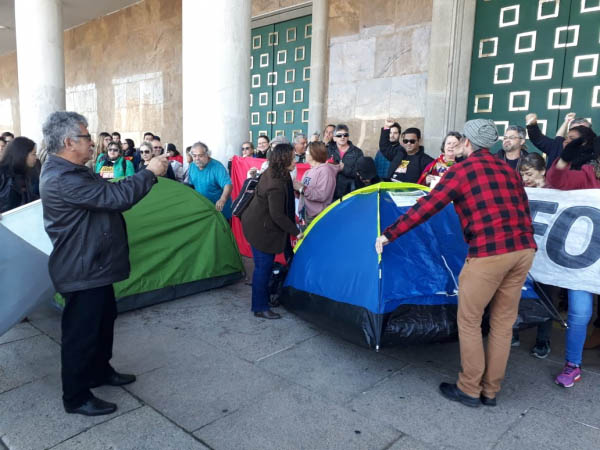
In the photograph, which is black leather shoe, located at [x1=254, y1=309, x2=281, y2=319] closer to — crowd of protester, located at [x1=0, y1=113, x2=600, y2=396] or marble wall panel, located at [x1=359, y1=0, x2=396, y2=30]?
crowd of protester, located at [x1=0, y1=113, x2=600, y2=396]

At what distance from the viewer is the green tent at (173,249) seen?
4.47m

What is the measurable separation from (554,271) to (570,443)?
138cm

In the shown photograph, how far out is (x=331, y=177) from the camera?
498cm

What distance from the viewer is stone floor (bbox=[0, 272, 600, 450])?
2588 mm

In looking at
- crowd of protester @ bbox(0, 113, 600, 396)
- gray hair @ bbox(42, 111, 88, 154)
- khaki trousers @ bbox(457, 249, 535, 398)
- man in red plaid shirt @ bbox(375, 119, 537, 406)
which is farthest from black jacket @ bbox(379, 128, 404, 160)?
gray hair @ bbox(42, 111, 88, 154)

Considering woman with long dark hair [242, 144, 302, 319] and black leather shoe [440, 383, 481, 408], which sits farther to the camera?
woman with long dark hair [242, 144, 302, 319]

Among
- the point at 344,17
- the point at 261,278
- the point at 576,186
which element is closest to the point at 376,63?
the point at 344,17

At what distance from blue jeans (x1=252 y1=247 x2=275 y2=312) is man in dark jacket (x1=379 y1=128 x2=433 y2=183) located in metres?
2.29

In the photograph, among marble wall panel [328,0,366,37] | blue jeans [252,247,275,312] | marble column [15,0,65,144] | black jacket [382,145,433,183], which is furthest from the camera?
marble column [15,0,65,144]

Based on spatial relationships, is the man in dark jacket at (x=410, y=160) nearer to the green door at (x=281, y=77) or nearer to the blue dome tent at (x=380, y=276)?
the blue dome tent at (x=380, y=276)

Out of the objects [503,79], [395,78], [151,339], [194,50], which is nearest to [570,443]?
[151,339]

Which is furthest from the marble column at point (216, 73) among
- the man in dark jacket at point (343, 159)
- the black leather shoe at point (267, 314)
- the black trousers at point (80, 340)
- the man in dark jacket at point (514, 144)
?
the black trousers at point (80, 340)

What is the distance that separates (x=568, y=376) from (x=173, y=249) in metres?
3.64

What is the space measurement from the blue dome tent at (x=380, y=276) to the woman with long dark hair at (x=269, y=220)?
0.30 meters
